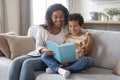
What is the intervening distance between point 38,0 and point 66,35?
214 cm

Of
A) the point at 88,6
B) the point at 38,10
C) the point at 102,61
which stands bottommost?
the point at 102,61

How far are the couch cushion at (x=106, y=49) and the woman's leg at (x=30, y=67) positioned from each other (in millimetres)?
549

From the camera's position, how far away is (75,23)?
6.91 feet

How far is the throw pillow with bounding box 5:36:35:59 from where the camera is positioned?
99.0 inches

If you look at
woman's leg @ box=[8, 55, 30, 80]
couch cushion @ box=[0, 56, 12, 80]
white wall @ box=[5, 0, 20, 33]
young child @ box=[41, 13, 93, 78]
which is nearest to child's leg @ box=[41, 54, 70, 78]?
young child @ box=[41, 13, 93, 78]

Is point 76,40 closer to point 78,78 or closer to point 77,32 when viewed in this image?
point 77,32

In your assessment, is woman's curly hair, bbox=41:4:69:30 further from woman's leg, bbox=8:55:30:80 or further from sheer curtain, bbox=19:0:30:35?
sheer curtain, bbox=19:0:30:35

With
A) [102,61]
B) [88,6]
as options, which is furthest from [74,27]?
[88,6]

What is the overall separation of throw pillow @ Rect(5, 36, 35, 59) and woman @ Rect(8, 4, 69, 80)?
14.6 inches

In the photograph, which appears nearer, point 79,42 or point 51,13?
point 79,42

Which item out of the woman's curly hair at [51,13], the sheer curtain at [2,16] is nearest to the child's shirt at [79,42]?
the woman's curly hair at [51,13]

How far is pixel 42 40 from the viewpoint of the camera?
2205 mm

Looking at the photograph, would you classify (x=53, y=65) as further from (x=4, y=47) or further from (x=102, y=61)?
(x=4, y=47)

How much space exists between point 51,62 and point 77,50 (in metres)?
0.32
